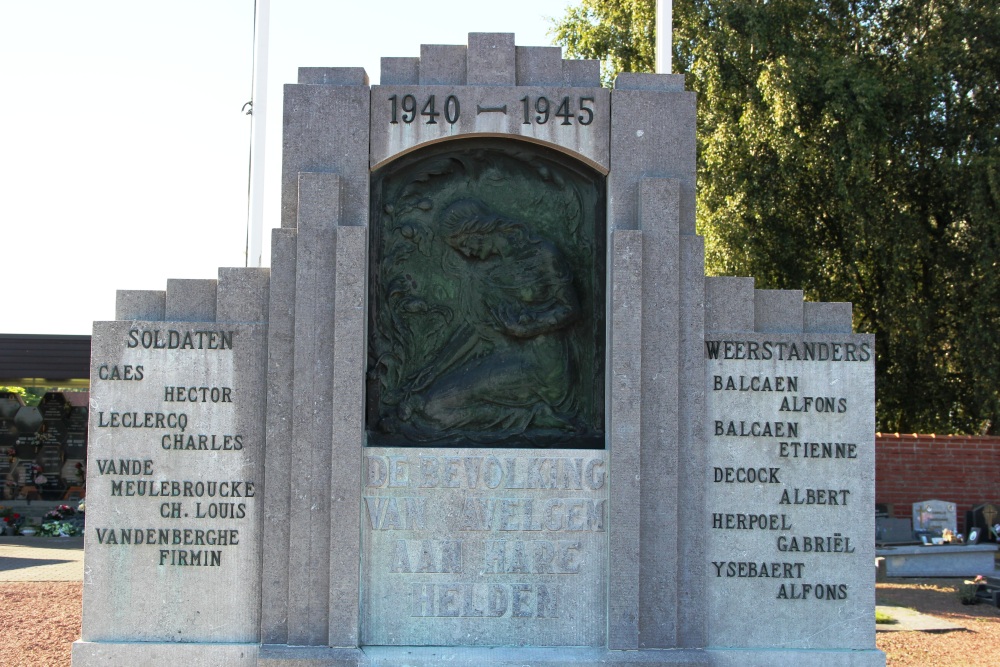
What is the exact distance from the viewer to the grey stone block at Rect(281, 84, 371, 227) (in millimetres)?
7535

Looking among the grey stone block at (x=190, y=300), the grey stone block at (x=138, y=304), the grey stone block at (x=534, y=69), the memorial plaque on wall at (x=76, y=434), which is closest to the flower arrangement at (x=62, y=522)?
the memorial plaque on wall at (x=76, y=434)

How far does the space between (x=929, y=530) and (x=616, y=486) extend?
11804 millimetres

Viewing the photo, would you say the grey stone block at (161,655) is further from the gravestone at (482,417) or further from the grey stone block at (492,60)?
the grey stone block at (492,60)

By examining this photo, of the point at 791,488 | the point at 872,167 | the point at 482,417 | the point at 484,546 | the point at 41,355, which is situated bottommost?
the point at 484,546

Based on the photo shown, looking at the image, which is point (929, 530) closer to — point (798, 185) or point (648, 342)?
point (798, 185)

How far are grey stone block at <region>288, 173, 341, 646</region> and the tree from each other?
13957 millimetres

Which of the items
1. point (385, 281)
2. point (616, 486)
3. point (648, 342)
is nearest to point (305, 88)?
point (385, 281)

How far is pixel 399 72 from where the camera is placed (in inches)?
303

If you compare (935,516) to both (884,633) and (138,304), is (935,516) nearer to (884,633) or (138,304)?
(884,633)

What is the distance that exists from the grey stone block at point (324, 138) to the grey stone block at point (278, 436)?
42 cm

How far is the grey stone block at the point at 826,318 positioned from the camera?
7.71 metres

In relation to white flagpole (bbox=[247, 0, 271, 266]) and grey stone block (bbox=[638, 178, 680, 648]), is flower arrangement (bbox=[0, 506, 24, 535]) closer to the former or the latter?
white flagpole (bbox=[247, 0, 271, 266])

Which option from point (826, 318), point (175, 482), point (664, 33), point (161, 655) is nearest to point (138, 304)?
point (175, 482)

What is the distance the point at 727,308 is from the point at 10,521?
17.7 meters
